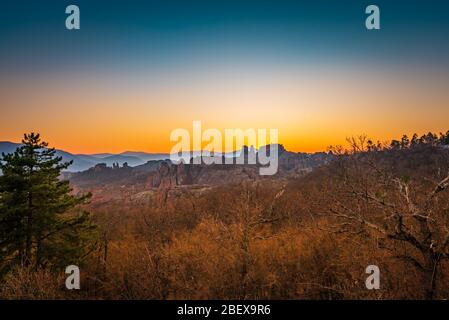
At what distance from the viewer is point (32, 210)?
68.5 ft

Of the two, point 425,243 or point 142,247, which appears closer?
point 425,243

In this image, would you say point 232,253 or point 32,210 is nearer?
point 232,253

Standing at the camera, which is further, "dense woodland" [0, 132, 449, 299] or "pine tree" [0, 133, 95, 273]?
"pine tree" [0, 133, 95, 273]

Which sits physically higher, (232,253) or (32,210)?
(32,210)

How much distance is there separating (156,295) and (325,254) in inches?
410

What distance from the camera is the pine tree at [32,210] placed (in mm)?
20297

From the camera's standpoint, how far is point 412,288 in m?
14.8

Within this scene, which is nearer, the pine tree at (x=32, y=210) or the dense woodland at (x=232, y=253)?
the dense woodland at (x=232, y=253)

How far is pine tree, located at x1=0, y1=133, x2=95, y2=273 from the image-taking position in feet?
66.6
